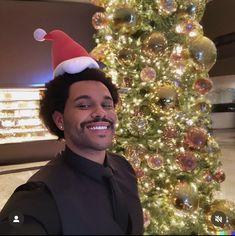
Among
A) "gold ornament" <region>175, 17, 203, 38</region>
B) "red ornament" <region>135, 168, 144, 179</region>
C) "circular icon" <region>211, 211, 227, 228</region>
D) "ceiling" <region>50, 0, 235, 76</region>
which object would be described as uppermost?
"ceiling" <region>50, 0, 235, 76</region>

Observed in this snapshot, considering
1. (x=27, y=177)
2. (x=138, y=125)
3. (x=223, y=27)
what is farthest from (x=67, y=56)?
(x=223, y=27)

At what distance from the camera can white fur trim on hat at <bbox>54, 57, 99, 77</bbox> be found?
122 centimetres

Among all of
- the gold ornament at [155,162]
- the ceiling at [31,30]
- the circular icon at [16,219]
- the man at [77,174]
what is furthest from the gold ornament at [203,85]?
the ceiling at [31,30]

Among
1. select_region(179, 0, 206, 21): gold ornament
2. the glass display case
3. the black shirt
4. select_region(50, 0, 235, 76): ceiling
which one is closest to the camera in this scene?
the black shirt

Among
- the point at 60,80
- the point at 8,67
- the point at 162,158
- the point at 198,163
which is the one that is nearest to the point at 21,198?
the point at 60,80

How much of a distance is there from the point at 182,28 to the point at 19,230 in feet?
6.84

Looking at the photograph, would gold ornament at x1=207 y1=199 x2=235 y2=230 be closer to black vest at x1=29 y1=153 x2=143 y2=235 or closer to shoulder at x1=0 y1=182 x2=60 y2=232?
black vest at x1=29 y1=153 x2=143 y2=235

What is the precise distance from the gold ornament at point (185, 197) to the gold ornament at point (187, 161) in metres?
0.14

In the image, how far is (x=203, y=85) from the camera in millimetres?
2529

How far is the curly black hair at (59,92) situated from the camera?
1.20 m

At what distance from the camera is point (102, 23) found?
270 centimetres

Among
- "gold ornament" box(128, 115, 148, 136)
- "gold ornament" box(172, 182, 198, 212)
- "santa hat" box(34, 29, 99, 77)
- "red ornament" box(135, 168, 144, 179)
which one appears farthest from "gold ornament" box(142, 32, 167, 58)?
"santa hat" box(34, 29, 99, 77)

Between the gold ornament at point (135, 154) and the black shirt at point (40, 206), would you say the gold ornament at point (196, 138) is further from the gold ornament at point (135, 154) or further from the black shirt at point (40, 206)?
the black shirt at point (40, 206)

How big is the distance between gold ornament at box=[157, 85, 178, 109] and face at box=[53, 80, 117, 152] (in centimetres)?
127
